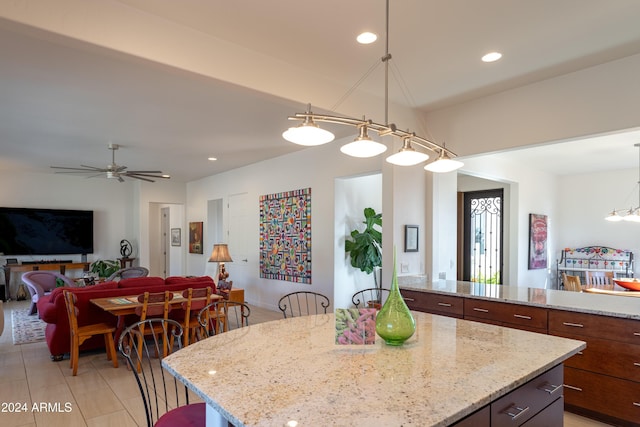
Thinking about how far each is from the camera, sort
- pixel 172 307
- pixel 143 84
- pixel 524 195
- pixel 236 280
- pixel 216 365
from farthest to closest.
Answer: pixel 236 280 < pixel 524 195 < pixel 172 307 < pixel 143 84 < pixel 216 365

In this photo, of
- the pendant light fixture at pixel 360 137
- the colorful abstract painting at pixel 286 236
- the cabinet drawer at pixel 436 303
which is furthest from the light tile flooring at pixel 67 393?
the colorful abstract painting at pixel 286 236

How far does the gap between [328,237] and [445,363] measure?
14.2 feet

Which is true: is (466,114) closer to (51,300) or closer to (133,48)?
(133,48)

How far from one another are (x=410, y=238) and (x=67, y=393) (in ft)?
11.6

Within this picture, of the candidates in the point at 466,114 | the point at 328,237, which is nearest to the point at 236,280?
the point at 328,237

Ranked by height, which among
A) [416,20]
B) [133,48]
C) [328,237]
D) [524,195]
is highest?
[416,20]

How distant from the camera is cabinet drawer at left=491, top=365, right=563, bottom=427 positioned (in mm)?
1412

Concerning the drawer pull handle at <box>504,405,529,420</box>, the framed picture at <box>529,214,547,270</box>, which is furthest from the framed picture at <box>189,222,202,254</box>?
the drawer pull handle at <box>504,405,529,420</box>

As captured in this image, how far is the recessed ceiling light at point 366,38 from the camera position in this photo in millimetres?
2748

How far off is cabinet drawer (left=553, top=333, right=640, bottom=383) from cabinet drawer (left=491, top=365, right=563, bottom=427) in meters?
1.15

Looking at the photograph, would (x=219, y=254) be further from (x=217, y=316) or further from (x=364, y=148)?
(x=364, y=148)

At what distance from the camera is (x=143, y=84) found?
11.7 ft

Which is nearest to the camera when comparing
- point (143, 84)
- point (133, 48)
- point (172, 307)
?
point (133, 48)

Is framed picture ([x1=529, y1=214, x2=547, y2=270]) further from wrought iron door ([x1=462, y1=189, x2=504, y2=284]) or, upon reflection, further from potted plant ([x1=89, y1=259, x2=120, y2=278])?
potted plant ([x1=89, y1=259, x2=120, y2=278])
